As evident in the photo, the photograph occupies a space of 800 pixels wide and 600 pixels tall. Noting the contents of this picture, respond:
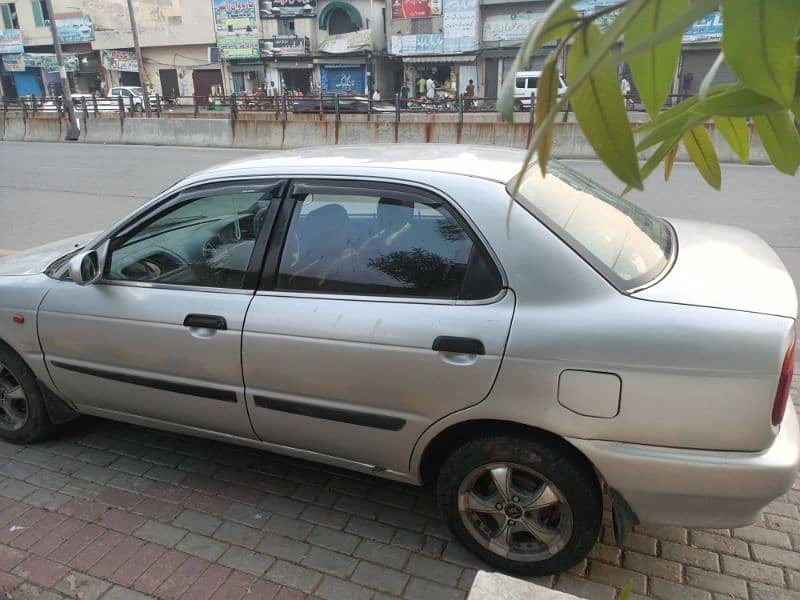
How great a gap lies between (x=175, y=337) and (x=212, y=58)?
44491mm

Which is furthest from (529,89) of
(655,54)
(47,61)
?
(47,61)

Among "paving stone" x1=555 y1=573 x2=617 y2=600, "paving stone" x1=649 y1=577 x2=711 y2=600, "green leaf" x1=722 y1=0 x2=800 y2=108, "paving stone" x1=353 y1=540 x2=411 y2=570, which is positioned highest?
"green leaf" x1=722 y1=0 x2=800 y2=108

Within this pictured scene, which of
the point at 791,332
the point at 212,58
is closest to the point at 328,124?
the point at 791,332

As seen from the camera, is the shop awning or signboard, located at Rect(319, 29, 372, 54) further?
signboard, located at Rect(319, 29, 372, 54)

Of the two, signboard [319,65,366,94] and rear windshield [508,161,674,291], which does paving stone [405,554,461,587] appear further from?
signboard [319,65,366,94]

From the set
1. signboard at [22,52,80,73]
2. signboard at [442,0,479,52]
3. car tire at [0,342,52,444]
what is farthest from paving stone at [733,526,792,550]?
signboard at [22,52,80,73]

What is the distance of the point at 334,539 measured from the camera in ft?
9.75

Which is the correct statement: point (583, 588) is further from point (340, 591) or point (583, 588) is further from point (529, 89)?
point (529, 89)

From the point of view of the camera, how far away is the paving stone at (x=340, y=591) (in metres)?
2.63

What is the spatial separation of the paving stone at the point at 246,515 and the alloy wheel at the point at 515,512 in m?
1.04

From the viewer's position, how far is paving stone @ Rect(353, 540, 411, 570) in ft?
9.25

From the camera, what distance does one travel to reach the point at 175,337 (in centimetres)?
299

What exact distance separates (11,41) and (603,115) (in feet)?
193

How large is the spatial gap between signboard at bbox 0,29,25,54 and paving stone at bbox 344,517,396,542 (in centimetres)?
5608
